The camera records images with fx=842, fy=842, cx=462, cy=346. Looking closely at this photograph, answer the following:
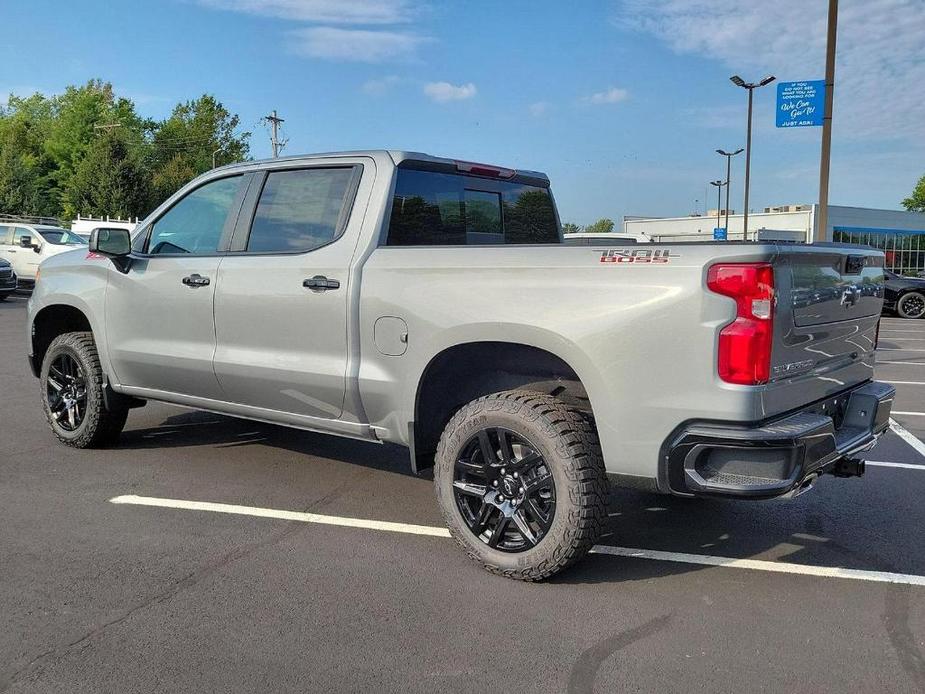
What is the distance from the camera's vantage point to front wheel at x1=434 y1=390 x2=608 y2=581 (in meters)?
3.56

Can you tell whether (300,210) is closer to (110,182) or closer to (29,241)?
(29,241)

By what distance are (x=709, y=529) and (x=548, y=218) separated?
2287mm

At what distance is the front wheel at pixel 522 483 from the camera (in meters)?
3.56

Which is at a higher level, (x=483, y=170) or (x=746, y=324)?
(x=483, y=170)

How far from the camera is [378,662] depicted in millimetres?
3016

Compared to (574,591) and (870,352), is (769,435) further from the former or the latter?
(870,352)

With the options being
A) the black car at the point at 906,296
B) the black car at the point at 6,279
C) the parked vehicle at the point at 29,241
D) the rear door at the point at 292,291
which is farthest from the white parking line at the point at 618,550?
the black car at the point at 906,296

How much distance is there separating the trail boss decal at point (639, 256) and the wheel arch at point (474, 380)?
489mm

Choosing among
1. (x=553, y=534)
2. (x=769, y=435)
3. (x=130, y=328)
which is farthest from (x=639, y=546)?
(x=130, y=328)

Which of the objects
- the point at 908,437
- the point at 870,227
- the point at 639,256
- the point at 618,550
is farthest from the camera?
the point at 870,227

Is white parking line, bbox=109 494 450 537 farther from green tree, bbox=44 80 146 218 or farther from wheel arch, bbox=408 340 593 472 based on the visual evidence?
green tree, bbox=44 80 146 218

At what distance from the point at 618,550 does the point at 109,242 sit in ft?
11.8

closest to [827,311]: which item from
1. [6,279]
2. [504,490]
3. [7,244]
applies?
[504,490]

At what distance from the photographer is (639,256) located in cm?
338
